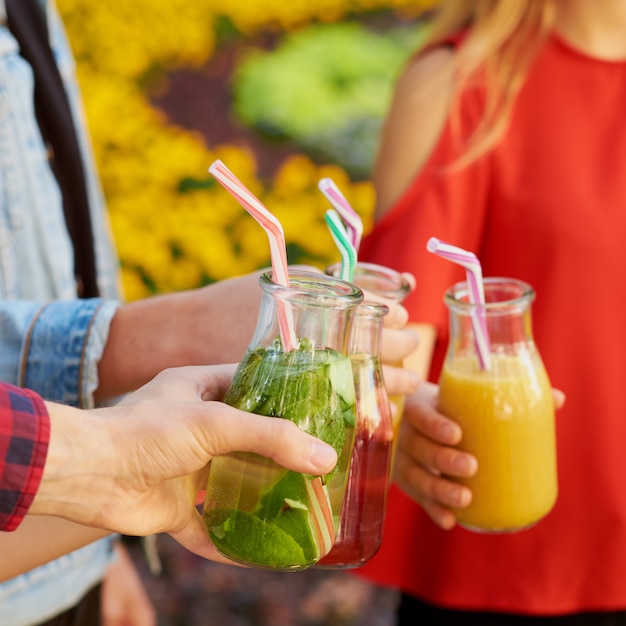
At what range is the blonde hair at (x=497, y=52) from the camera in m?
1.89

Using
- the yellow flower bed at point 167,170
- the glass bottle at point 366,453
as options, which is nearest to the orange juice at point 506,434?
the glass bottle at point 366,453

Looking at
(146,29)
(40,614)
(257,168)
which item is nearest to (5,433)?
(40,614)

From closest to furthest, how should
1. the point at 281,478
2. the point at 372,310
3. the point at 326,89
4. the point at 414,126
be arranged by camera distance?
the point at 281,478, the point at 372,310, the point at 414,126, the point at 326,89

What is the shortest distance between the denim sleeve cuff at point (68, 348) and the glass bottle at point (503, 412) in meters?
0.56

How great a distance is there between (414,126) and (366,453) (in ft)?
2.93

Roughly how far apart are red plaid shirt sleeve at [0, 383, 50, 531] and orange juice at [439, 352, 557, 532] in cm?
79

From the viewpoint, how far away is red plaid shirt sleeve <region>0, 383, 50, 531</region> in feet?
2.86

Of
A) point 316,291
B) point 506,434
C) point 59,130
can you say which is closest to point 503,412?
point 506,434

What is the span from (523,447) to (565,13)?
106 centimetres

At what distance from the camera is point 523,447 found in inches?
57.3

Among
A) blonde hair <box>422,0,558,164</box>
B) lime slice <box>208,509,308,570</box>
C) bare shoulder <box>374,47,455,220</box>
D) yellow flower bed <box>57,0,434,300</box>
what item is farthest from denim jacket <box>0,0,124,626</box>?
yellow flower bed <box>57,0,434,300</box>

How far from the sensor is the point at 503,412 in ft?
4.75

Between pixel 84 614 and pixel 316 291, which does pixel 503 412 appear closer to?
pixel 316 291

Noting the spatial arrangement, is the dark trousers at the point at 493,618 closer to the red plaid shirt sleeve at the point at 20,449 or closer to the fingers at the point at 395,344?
the fingers at the point at 395,344
